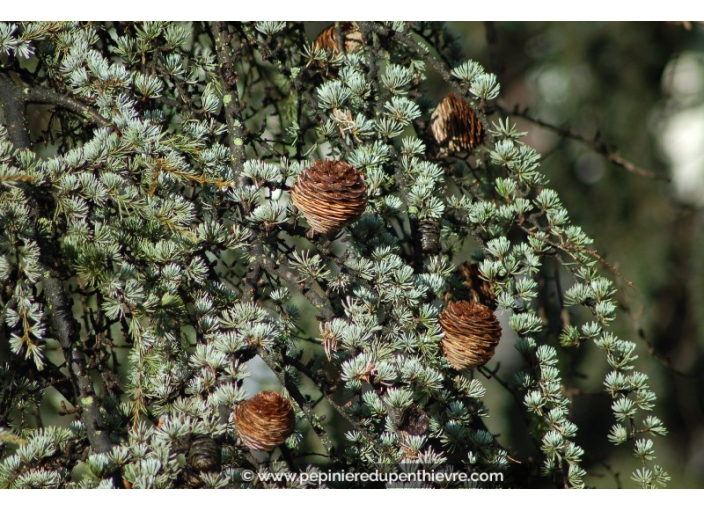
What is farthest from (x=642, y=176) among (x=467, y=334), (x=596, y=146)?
(x=467, y=334)

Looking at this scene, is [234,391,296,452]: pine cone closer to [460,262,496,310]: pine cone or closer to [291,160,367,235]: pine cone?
[291,160,367,235]: pine cone

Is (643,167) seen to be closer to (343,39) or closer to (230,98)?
(343,39)

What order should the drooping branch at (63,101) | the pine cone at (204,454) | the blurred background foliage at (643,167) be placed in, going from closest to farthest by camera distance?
the pine cone at (204,454) < the drooping branch at (63,101) < the blurred background foliage at (643,167)

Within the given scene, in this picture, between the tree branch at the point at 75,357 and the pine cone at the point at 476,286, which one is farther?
the pine cone at the point at 476,286

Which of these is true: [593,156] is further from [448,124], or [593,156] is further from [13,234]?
[13,234]

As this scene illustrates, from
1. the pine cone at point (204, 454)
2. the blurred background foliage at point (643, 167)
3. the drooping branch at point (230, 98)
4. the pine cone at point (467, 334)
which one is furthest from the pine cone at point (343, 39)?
the blurred background foliage at point (643, 167)

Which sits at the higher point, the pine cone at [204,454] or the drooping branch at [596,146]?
the drooping branch at [596,146]

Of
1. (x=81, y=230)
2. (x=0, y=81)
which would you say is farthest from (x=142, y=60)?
(x=81, y=230)

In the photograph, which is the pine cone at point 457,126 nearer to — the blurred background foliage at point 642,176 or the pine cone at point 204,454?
the pine cone at point 204,454
